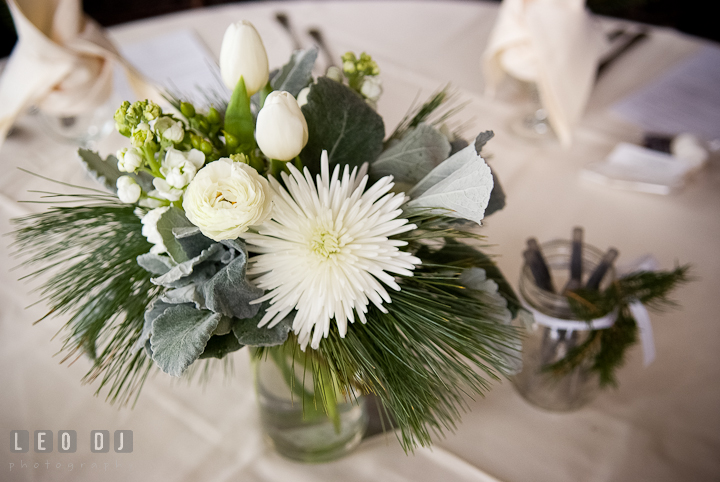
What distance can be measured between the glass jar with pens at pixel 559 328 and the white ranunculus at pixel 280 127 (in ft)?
0.97

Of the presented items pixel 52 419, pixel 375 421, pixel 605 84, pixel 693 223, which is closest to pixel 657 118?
pixel 605 84

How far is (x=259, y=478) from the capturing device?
52 centimetres

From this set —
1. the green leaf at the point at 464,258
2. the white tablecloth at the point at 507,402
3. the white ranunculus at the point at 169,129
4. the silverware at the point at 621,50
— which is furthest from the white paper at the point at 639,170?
the white ranunculus at the point at 169,129

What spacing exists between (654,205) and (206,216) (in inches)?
28.1

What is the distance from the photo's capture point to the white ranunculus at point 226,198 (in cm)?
29

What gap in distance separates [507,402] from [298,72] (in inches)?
15.9

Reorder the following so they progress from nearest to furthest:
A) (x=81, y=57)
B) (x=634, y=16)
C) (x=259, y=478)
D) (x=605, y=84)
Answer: (x=259, y=478) < (x=81, y=57) < (x=605, y=84) < (x=634, y=16)

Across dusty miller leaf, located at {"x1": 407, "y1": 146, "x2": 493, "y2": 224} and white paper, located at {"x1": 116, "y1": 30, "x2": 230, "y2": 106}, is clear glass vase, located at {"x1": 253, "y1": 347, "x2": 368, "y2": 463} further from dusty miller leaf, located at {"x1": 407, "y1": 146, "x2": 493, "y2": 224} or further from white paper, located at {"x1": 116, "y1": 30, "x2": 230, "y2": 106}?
white paper, located at {"x1": 116, "y1": 30, "x2": 230, "y2": 106}

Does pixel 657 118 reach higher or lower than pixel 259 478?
higher

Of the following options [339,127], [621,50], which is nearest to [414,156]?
[339,127]

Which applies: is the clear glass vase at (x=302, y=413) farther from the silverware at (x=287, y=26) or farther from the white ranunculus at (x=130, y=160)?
the silverware at (x=287, y=26)

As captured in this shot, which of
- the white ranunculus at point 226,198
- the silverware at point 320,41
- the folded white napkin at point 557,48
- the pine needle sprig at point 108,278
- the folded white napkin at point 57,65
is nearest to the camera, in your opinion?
the white ranunculus at point 226,198

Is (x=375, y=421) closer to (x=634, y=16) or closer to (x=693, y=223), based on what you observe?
(x=693, y=223)

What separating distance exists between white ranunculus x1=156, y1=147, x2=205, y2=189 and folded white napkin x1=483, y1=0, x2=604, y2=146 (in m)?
0.67
